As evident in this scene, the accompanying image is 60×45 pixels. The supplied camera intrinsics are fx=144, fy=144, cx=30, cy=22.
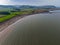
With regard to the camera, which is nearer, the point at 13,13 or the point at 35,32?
the point at 35,32

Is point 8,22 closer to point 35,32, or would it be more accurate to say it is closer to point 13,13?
point 13,13

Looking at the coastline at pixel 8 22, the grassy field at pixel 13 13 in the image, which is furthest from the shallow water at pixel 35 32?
the grassy field at pixel 13 13

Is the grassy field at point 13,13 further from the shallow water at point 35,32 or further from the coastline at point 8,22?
the shallow water at point 35,32

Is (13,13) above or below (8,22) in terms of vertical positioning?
above

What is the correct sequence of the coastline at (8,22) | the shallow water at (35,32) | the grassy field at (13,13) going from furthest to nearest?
the grassy field at (13,13), the coastline at (8,22), the shallow water at (35,32)

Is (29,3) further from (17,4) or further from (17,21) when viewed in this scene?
(17,21)

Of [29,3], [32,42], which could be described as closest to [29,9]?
[29,3]

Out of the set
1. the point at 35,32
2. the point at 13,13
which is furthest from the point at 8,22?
the point at 35,32

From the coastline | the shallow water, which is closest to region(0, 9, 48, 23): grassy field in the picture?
the coastline
